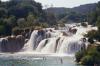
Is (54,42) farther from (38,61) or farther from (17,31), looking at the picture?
(38,61)

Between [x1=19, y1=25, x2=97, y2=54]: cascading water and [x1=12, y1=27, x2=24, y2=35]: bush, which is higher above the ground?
[x1=12, y1=27, x2=24, y2=35]: bush

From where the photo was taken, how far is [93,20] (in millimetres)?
95625

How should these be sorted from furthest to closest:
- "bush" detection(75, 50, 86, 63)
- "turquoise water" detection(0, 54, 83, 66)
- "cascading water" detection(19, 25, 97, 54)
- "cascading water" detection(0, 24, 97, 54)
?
1. "cascading water" detection(0, 24, 97, 54)
2. "cascading water" detection(19, 25, 97, 54)
3. "turquoise water" detection(0, 54, 83, 66)
4. "bush" detection(75, 50, 86, 63)

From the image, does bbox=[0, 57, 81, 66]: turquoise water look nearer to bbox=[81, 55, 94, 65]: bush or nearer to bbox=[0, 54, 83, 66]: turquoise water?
bbox=[0, 54, 83, 66]: turquoise water

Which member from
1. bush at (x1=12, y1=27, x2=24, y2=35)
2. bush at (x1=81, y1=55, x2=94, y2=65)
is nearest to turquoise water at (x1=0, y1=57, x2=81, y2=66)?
Answer: bush at (x1=81, y1=55, x2=94, y2=65)

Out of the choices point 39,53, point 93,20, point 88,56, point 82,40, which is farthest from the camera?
point 93,20

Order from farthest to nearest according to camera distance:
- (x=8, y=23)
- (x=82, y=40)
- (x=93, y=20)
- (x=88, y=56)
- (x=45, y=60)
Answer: (x=93, y=20), (x=8, y=23), (x=82, y=40), (x=45, y=60), (x=88, y=56)

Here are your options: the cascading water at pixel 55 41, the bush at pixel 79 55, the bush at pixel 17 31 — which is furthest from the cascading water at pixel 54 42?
the bush at pixel 79 55

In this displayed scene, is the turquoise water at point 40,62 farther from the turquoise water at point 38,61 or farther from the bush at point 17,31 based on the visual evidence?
the bush at point 17,31

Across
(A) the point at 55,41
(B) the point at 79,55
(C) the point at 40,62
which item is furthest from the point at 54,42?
(B) the point at 79,55

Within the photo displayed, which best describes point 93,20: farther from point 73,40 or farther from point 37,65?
point 37,65

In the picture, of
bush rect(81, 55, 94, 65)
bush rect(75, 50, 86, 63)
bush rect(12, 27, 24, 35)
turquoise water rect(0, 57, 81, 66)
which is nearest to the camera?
bush rect(81, 55, 94, 65)

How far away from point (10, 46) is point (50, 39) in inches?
309

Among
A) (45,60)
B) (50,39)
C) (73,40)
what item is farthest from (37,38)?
(45,60)
